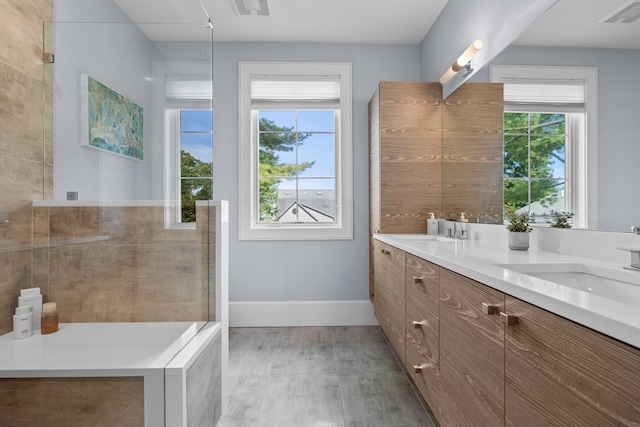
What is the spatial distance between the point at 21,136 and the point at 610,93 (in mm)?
2302

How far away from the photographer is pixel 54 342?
1.29m

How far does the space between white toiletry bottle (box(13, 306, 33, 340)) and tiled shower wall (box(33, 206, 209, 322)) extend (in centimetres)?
9

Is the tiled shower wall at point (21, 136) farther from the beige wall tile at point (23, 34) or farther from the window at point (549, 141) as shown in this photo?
the window at point (549, 141)

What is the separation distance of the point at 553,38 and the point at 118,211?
1.97 m

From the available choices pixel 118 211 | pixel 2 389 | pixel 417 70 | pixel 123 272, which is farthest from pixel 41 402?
pixel 417 70

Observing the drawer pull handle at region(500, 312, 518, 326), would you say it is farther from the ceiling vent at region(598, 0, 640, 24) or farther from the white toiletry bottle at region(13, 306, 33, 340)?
the white toiletry bottle at region(13, 306, 33, 340)

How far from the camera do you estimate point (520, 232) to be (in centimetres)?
155

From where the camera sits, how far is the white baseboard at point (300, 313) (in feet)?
9.87

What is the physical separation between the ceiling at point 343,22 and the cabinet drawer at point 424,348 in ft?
3.93

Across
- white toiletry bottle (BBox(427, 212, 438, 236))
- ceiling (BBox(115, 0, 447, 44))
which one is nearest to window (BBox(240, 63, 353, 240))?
ceiling (BBox(115, 0, 447, 44))

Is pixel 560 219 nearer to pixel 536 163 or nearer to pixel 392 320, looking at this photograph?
pixel 536 163

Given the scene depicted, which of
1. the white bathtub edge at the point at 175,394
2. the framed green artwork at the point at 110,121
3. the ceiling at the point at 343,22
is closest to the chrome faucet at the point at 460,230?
the ceiling at the point at 343,22

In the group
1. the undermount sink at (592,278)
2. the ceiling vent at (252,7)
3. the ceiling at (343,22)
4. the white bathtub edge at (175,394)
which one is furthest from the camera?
the ceiling vent at (252,7)

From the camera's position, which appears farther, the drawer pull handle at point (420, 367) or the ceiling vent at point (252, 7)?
the ceiling vent at point (252, 7)
